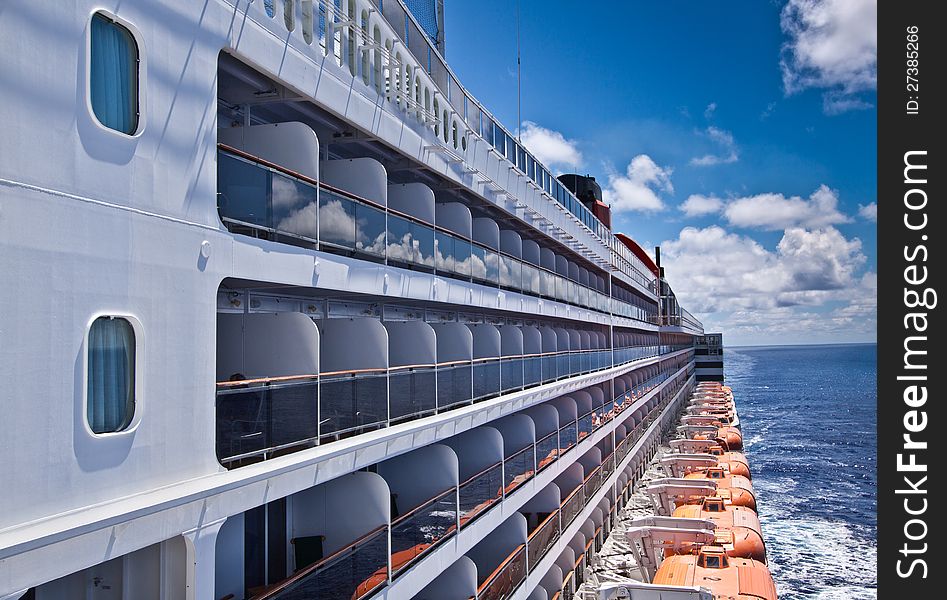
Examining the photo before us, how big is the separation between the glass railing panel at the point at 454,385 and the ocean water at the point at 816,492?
1747 centimetres

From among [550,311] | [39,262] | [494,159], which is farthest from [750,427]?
[39,262]

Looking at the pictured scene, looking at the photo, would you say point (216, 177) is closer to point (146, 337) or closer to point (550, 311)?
point (146, 337)

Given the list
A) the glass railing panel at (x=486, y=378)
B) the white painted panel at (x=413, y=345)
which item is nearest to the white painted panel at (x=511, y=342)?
the glass railing panel at (x=486, y=378)

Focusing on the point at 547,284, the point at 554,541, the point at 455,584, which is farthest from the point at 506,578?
the point at 547,284

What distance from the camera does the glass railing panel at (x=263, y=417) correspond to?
21.7 feet

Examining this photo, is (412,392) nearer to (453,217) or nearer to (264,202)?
(264,202)

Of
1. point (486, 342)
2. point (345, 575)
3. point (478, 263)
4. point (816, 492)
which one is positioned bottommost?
point (816, 492)

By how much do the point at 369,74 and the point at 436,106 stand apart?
2697 millimetres

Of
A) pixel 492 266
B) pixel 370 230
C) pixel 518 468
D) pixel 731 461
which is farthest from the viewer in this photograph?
pixel 731 461

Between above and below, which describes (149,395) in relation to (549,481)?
above

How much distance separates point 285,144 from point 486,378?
23.6 feet

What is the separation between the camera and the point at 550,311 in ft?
62.8

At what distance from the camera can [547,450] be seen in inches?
710

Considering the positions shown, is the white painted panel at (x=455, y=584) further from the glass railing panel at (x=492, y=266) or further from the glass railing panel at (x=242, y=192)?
the glass railing panel at (x=242, y=192)
